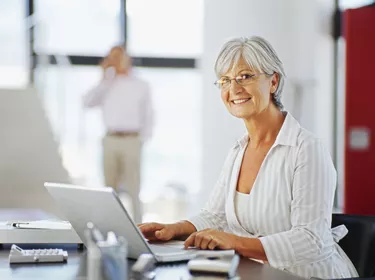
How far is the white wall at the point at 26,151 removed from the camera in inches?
262

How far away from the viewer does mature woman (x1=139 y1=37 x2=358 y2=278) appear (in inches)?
83.4

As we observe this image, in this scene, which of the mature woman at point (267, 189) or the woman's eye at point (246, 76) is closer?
the mature woman at point (267, 189)

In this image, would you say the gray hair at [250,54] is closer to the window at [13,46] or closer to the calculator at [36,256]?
the calculator at [36,256]

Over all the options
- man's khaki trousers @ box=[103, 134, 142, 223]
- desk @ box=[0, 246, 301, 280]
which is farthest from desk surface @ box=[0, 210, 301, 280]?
man's khaki trousers @ box=[103, 134, 142, 223]

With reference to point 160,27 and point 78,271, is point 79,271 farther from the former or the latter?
point 160,27

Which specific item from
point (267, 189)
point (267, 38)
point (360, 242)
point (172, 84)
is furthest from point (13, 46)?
point (360, 242)

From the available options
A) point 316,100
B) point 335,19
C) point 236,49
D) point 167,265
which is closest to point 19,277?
point 167,265

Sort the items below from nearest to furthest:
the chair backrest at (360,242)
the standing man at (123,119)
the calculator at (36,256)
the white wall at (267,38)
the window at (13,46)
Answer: the calculator at (36,256) → the chair backrest at (360,242) → the white wall at (267,38) → the standing man at (123,119) → the window at (13,46)

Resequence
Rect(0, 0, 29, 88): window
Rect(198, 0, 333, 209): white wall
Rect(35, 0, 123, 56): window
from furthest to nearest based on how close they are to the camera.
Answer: Rect(35, 0, 123, 56): window, Rect(0, 0, 29, 88): window, Rect(198, 0, 333, 209): white wall

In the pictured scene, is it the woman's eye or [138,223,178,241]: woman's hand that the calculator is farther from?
the woman's eye

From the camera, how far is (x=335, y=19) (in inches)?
268

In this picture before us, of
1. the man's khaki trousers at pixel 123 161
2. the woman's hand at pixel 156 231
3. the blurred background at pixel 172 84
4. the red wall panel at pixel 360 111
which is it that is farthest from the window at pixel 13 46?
the woman's hand at pixel 156 231

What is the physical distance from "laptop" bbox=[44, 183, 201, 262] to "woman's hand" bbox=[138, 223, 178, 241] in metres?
0.15

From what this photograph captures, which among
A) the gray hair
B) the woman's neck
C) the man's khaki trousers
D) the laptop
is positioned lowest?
the man's khaki trousers
